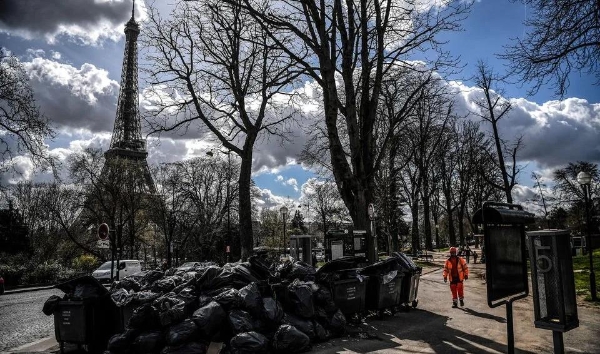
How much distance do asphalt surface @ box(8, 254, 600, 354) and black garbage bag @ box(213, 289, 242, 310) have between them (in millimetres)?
735

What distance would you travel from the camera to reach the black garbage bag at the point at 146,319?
20.7 feet

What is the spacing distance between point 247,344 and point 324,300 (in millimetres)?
1985

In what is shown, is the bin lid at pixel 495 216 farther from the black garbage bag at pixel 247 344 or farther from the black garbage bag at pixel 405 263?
the black garbage bag at pixel 405 263

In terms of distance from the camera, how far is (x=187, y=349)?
5730mm

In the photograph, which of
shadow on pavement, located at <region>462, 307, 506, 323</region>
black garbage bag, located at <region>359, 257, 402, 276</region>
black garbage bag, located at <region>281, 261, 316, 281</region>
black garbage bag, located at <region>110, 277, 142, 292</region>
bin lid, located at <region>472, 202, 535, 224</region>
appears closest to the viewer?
bin lid, located at <region>472, 202, 535, 224</region>

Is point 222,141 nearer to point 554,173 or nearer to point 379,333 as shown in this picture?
Result: point 379,333

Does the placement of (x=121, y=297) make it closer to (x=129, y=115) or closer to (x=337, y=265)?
(x=337, y=265)

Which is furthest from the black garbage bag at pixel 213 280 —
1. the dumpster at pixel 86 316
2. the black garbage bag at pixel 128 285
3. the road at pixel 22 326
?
the road at pixel 22 326

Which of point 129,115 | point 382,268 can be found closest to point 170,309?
point 382,268

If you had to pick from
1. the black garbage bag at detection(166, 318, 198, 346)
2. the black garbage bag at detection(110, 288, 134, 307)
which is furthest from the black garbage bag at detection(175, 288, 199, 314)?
the black garbage bag at detection(110, 288, 134, 307)

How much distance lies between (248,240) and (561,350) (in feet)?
44.7

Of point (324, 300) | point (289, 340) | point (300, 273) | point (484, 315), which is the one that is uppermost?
point (300, 273)

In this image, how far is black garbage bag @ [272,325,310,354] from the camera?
6098mm

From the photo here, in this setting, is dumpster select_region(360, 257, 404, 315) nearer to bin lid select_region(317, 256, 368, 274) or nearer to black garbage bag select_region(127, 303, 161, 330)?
bin lid select_region(317, 256, 368, 274)
